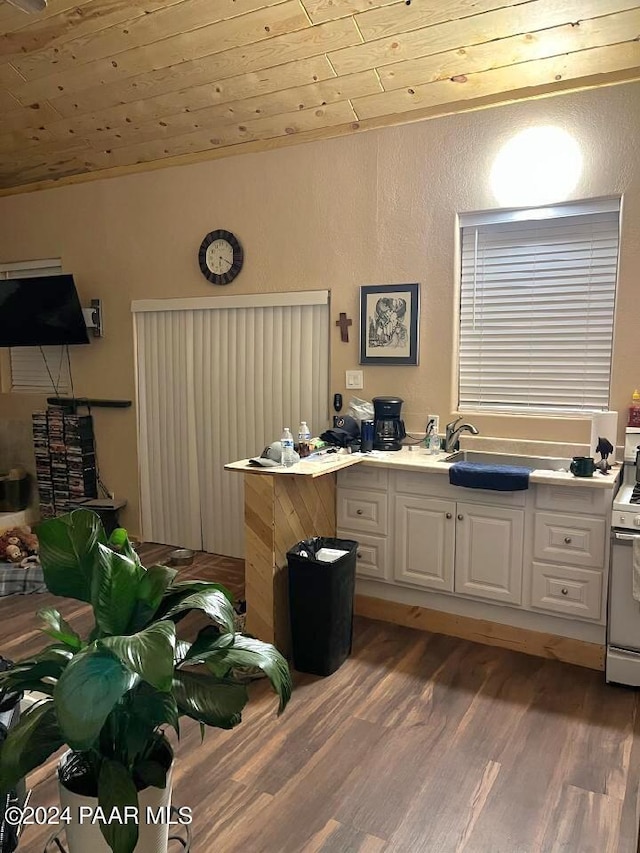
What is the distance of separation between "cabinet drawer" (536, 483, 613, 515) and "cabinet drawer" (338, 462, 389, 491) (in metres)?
0.81

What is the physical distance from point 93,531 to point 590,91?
10.2ft

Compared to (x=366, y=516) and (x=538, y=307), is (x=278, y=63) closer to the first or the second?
(x=538, y=307)

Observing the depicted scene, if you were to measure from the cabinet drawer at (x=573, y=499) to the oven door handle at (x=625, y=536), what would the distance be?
17 cm

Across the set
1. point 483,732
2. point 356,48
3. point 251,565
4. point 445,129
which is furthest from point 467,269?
point 483,732

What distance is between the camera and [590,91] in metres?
3.16

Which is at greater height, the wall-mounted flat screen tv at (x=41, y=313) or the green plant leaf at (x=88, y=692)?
the wall-mounted flat screen tv at (x=41, y=313)

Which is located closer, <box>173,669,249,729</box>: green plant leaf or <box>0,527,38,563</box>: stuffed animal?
<box>173,669,249,729</box>: green plant leaf

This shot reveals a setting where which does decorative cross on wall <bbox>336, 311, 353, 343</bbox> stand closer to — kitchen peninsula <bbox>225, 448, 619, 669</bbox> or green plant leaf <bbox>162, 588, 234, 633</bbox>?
kitchen peninsula <bbox>225, 448, 619, 669</bbox>

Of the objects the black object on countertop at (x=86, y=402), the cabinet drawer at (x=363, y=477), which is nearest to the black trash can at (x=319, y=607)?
the cabinet drawer at (x=363, y=477)

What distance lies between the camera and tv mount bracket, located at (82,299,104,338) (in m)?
4.95

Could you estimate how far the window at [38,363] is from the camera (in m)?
5.28

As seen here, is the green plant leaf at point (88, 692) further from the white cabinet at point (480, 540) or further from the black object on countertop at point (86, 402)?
the black object on countertop at point (86, 402)

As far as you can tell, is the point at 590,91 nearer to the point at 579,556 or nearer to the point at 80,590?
the point at 579,556

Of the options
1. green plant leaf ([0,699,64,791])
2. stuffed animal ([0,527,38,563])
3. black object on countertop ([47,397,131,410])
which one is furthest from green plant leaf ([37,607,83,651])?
black object on countertop ([47,397,131,410])
